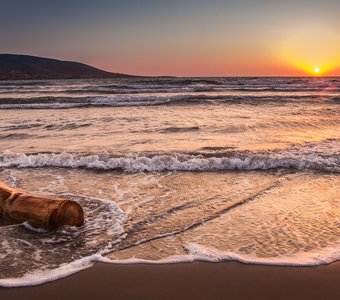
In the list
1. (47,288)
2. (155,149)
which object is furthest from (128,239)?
(155,149)

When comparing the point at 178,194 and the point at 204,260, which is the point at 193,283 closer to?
the point at 204,260

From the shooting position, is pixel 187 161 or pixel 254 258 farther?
pixel 187 161

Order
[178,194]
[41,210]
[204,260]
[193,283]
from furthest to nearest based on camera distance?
[178,194]
[41,210]
[204,260]
[193,283]

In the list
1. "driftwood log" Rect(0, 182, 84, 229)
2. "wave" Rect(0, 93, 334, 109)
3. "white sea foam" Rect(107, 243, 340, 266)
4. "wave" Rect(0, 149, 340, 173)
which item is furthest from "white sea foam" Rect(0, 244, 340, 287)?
"wave" Rect(0, 93, 334, 109)

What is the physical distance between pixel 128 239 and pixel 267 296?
180 centimetres

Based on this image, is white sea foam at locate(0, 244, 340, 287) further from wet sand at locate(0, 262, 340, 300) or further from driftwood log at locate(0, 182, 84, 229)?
driftwood log at locate(0, 182, 84, 229)

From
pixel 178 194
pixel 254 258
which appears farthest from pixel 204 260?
pixel 178 194

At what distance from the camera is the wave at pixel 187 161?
8.20 m

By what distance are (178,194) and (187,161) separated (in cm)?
200

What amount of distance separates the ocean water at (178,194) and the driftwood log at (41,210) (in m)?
0.11

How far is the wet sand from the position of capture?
3463 mm

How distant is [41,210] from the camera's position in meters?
4.85

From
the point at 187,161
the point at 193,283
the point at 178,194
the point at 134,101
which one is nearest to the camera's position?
the point at 193,283

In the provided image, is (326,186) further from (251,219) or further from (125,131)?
(125,131)
